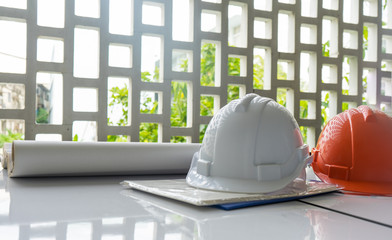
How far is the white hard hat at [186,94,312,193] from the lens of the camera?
906 mm

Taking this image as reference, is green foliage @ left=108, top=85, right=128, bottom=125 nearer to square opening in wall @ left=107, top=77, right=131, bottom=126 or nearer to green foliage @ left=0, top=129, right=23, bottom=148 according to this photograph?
square opening in wall @ left=107, top=77, right=131, bottom=126

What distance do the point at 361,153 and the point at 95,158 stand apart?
2.61 ft

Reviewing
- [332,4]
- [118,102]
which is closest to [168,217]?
[332,4]

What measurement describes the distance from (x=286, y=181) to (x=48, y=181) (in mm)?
709

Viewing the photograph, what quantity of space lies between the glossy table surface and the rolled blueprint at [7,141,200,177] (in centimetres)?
15

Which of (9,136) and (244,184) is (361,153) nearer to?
(244,184)

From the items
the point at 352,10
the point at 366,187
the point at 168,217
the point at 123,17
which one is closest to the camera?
the point at 168,217

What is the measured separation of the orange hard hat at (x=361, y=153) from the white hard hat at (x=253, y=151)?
0.21 metres

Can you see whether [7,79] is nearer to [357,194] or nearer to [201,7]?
[201,7]

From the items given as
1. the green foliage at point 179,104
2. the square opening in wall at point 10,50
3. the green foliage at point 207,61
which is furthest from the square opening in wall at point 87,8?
the green foliage at point 207,61

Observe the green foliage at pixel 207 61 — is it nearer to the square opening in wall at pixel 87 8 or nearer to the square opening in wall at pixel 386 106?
the square opening in wall at pixel 386 106

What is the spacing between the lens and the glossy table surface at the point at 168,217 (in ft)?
1.97

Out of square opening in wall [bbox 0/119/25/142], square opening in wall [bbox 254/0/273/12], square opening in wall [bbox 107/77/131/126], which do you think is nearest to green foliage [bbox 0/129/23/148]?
square opening in wall [bbox 0/119/25/142]

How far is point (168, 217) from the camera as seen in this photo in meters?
0.71
